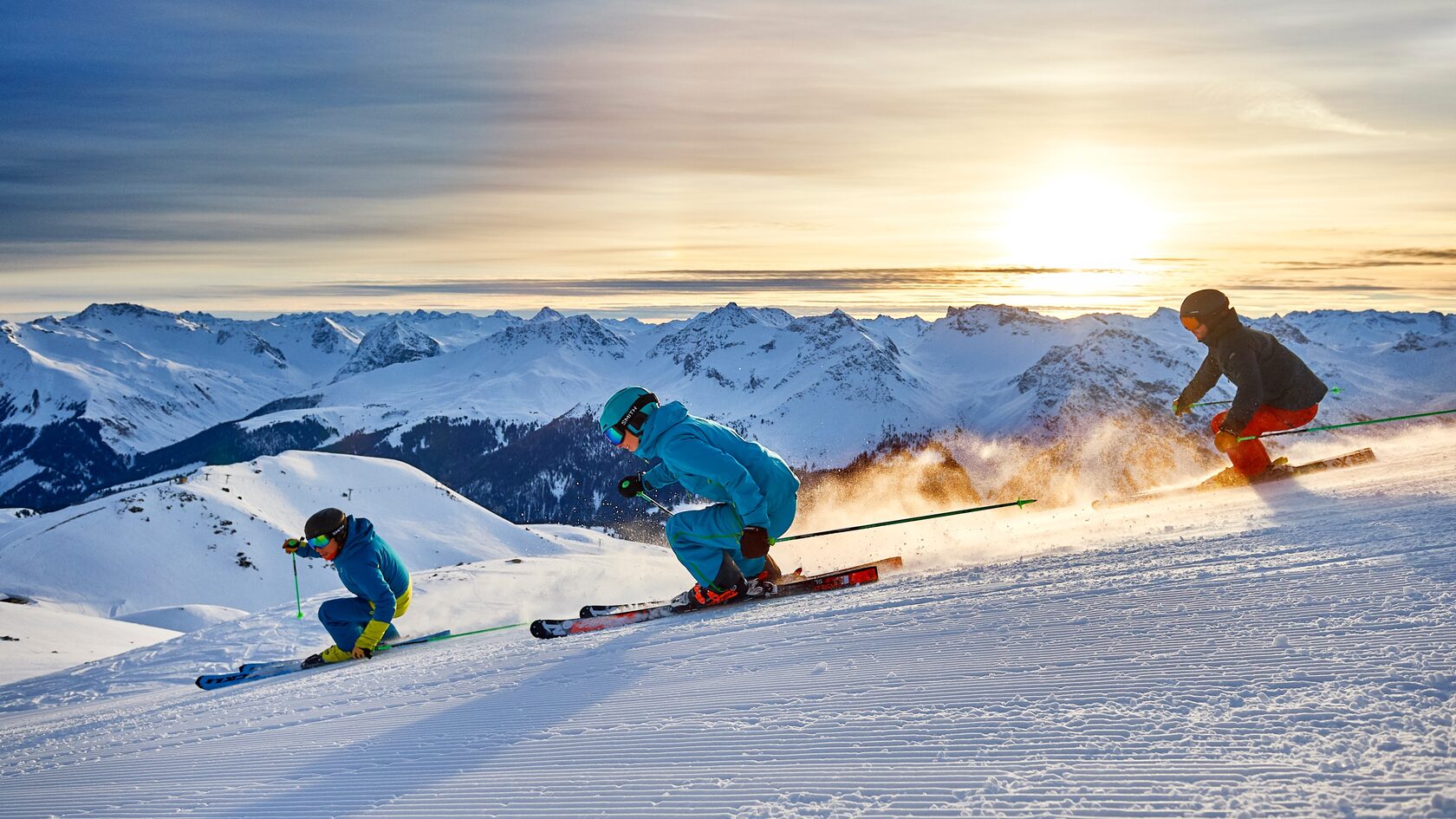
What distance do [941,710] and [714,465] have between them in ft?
11.5

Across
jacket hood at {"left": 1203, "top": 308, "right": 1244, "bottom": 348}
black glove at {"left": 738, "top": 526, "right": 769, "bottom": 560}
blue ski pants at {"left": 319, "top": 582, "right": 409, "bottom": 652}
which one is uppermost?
jacket hood at {"left": 1203, "top": 308, "right": 1244, "bottom": 348}

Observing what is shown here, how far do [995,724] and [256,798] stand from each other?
411 centimetres

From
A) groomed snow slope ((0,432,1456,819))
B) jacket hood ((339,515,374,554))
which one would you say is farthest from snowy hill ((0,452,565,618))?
groomed snow slope ((0,432,1456,819))

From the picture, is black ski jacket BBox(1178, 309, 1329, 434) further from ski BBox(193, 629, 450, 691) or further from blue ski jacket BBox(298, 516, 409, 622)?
ski BBox(193, 629, 450, 691)

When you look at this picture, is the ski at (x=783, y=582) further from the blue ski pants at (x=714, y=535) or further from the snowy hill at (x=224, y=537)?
the snowy hill at (x=224, y=537)

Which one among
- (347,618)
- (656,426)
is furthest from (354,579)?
(656,426)

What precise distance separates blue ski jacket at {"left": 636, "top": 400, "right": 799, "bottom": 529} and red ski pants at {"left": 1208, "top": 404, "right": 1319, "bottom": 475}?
23.5 ft

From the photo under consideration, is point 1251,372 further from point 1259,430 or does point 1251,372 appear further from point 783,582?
point 783,582

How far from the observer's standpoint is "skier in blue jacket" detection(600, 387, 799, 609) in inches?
307

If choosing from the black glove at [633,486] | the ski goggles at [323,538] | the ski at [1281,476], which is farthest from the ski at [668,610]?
the ski at [1281,476]

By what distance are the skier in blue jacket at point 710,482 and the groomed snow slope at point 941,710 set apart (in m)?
0.66

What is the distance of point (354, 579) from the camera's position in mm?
10258

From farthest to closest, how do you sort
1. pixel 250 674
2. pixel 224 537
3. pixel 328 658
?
pixel 224 537 → pixel 250 674 → pixel 328 658

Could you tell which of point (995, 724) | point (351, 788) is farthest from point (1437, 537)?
point (351, 788)
